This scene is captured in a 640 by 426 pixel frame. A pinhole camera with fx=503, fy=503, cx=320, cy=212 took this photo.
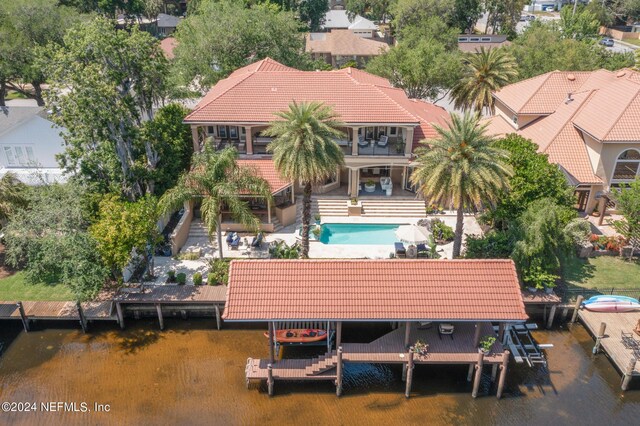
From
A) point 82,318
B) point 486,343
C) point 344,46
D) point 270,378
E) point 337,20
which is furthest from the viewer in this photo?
point 337,20

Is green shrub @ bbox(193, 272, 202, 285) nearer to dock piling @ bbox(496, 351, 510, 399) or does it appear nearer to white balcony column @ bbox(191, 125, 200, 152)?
white balcony column @ bbox(191, 125, 200, 152)

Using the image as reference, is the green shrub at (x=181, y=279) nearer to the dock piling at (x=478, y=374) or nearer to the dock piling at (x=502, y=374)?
the dock piling at (x=478, y=374)

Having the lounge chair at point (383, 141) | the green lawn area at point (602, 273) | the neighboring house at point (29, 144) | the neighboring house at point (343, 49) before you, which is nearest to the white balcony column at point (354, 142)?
the lounge chair at point (383, 141)

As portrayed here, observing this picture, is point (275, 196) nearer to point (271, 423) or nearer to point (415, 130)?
point (415, 130)

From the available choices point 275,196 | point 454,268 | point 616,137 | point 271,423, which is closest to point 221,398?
point 271,423

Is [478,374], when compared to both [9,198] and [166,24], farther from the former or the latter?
[166,24]

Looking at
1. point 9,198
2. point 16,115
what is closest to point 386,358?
point 9,198
